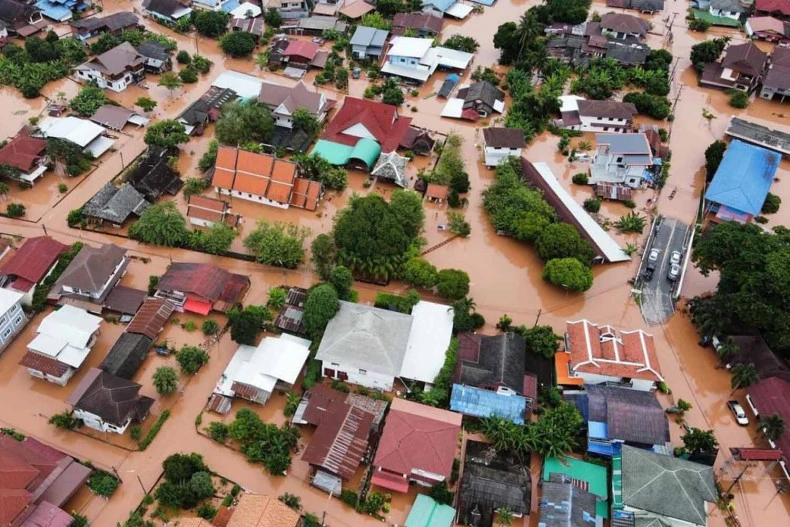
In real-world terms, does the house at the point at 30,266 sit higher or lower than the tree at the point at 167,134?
lower

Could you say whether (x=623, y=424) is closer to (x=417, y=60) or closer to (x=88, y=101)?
(x=417, y=60)

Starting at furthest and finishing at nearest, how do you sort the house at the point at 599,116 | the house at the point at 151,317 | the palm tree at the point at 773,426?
the house at the point at 599,116 < the house at the point at 151,317 < the palm tree at the point at 773,426

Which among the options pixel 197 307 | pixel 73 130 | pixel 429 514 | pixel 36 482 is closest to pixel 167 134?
pixel 73 130

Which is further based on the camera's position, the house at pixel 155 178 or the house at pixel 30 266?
the house at pixel 155 178

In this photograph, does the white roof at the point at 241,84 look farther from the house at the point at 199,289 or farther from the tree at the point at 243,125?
the house at the point at 199,289

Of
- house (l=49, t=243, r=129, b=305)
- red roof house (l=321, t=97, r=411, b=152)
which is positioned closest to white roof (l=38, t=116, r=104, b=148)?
house (l=49, t=243, r=129, b=305)

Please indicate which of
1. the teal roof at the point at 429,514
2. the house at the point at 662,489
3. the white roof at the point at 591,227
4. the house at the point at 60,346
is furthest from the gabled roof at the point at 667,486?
the house at the point at 60,346

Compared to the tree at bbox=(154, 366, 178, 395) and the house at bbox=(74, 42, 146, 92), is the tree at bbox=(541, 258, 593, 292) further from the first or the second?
the house at bbox=(74, 42, 146, 92)
